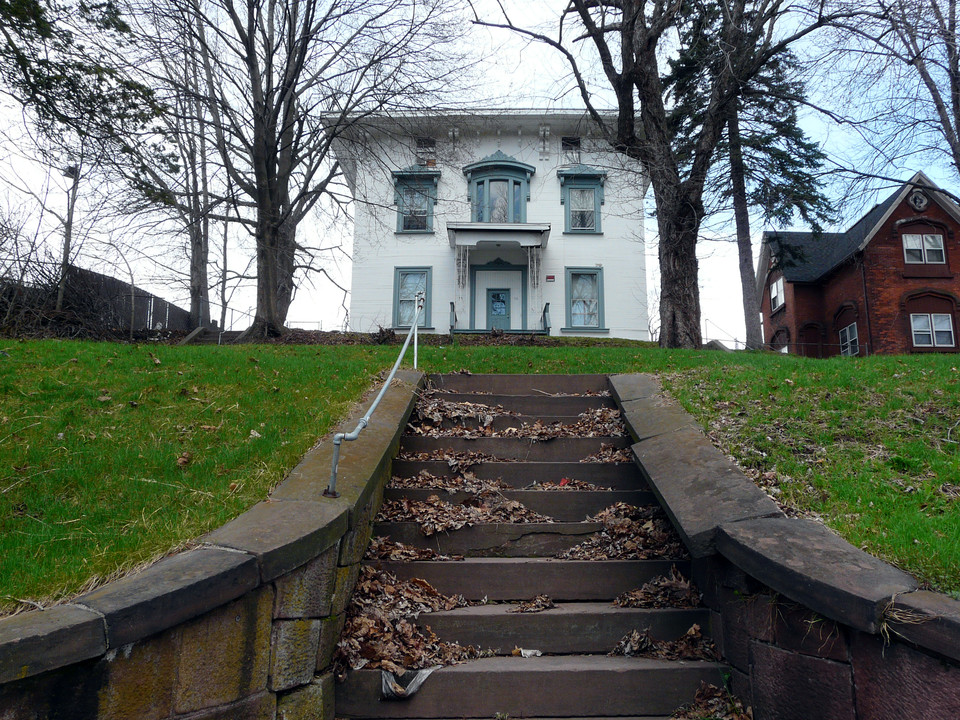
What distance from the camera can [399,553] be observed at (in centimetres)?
430

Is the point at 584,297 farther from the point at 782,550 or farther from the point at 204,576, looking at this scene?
the point at 204,576

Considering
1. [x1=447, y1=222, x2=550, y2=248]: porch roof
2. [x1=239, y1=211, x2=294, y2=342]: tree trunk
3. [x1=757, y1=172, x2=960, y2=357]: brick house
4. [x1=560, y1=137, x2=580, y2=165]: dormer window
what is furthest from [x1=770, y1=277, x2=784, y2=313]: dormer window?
[x1=239, y1=211, x2=294, y2=342]: tree trunk

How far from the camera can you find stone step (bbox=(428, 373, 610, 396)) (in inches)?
282

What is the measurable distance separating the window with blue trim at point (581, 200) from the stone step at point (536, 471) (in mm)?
16090

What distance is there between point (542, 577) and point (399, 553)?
2.94ft

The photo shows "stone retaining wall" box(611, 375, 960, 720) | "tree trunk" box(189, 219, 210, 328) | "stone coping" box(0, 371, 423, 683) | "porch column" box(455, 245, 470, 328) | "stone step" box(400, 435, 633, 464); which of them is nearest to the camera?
"stone coping" box(0, 371, 423, 683)

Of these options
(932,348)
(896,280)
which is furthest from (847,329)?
(932,348)

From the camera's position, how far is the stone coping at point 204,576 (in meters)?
2.27

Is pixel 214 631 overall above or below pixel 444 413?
below

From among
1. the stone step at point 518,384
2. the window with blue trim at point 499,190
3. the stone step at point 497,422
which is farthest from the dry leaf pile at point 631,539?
the window with blue trim at point 499,190

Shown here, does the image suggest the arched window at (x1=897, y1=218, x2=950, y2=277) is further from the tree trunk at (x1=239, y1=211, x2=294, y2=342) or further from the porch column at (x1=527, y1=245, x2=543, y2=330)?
the tree trunk at (x1=239, y1=211, x2=294, y2=342)

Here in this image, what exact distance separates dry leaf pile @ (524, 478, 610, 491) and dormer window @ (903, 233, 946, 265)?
2446 cm

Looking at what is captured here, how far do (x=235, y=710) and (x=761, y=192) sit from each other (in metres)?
17.9

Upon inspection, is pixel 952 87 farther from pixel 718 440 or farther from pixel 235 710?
pixel 235 710
